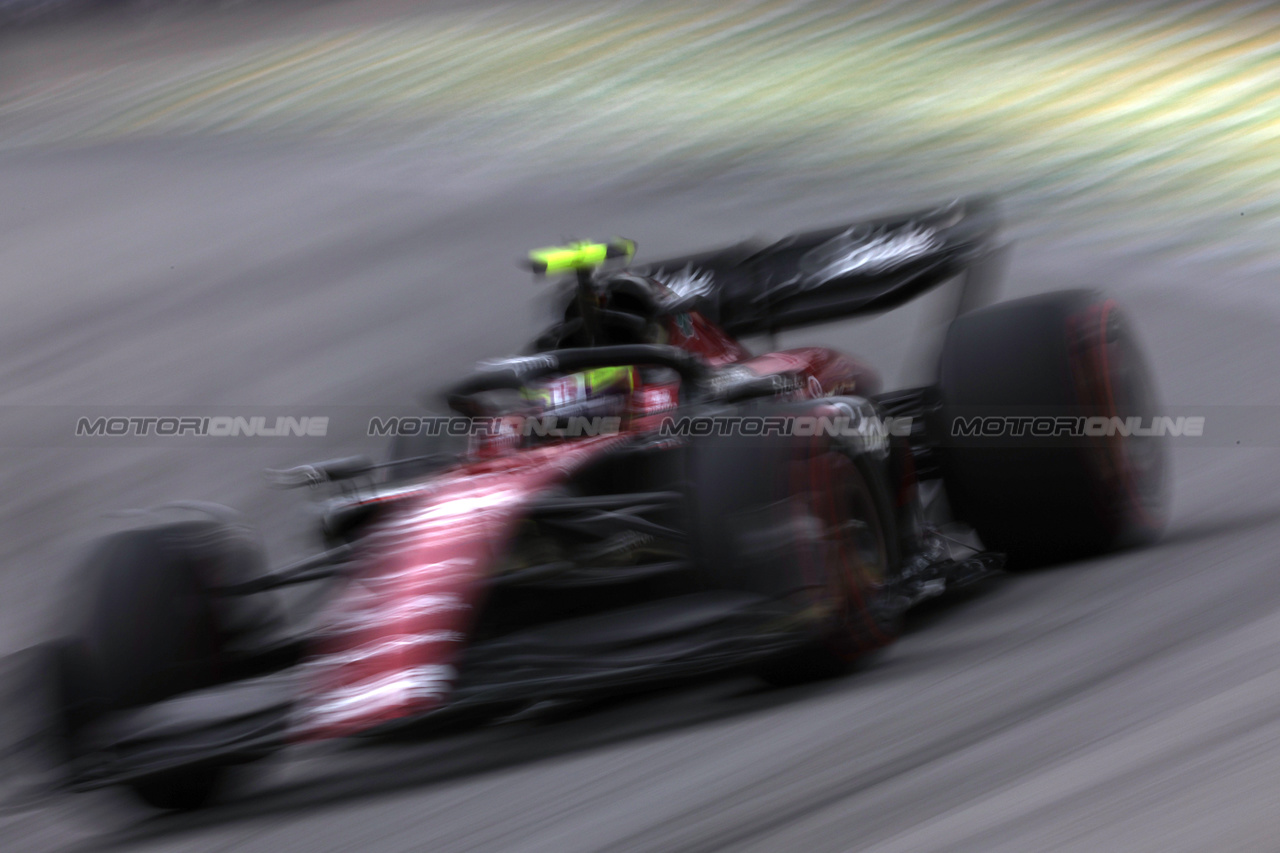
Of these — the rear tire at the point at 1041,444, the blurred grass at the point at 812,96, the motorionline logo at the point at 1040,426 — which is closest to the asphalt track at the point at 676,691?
the rear tire at the point at 1041,444

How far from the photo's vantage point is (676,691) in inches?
152

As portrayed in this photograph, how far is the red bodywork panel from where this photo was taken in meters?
3.27

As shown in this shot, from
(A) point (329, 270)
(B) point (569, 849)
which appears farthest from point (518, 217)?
(B) point (569, 849)

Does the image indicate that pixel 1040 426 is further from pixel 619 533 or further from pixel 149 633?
pixel 149 633

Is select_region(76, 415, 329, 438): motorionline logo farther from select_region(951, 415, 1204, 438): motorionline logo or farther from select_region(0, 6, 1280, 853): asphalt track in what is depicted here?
select_region(951, 415, 1204, 438): motorionline logo

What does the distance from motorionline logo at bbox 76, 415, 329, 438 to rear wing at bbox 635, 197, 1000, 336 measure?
275cm

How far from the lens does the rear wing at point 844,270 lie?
5.16 metres

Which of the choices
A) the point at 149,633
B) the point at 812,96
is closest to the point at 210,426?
the point at 149,633

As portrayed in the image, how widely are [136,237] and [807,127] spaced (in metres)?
5.40

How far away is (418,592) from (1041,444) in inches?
76.9

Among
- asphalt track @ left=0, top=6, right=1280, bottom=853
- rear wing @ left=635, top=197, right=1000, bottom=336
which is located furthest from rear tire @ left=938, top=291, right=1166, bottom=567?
rear wing @ left=635, top=197, right=1000, bottom=336

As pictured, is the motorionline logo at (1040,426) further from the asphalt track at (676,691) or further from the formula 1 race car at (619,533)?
the asphalt track at (676,691)

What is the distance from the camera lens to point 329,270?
34.7 feet

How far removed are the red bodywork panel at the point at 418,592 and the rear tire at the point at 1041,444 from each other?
3.78ft
